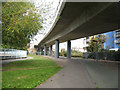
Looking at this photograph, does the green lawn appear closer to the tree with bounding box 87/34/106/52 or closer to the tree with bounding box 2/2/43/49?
the tree with bounding box 2/2/43/49

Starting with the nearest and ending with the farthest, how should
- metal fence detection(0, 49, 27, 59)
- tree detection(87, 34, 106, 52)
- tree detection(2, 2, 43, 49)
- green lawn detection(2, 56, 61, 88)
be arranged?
green lawn detection(2, 56, 61, 88), tree detection(2, 2, 43, 49), metal fence detection(0, 49, 27, 59), tree detection(87, 34, 106, 52)

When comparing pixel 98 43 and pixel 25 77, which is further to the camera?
pixel 98 43

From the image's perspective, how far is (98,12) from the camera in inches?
358

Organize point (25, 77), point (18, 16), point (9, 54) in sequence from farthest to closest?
point (9, 54)
point (18, 16)
point (25, 77)

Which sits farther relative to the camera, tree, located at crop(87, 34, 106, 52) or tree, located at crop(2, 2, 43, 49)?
tree, located at crop(87, 34, 106, 52)

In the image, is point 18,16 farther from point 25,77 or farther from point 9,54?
point 9,54

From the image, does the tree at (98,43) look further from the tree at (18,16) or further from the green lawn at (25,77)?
the green lawn at (25,77)

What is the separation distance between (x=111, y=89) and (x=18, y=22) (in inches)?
269

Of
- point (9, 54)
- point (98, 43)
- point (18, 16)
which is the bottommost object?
point (9, 54)

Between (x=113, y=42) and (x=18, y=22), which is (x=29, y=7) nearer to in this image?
(x=18, y=22)

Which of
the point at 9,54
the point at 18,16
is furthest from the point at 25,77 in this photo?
the point at 9,54

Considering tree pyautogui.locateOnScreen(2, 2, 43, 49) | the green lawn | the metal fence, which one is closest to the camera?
the green lawn

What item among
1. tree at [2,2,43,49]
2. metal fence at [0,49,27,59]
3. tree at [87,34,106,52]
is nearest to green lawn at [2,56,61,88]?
tree at [2,2,43,49]

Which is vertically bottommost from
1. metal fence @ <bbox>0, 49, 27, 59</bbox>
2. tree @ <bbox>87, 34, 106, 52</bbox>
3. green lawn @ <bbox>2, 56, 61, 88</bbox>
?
green lawn @ <bbox>2, 56, 61, 88</bbox>
